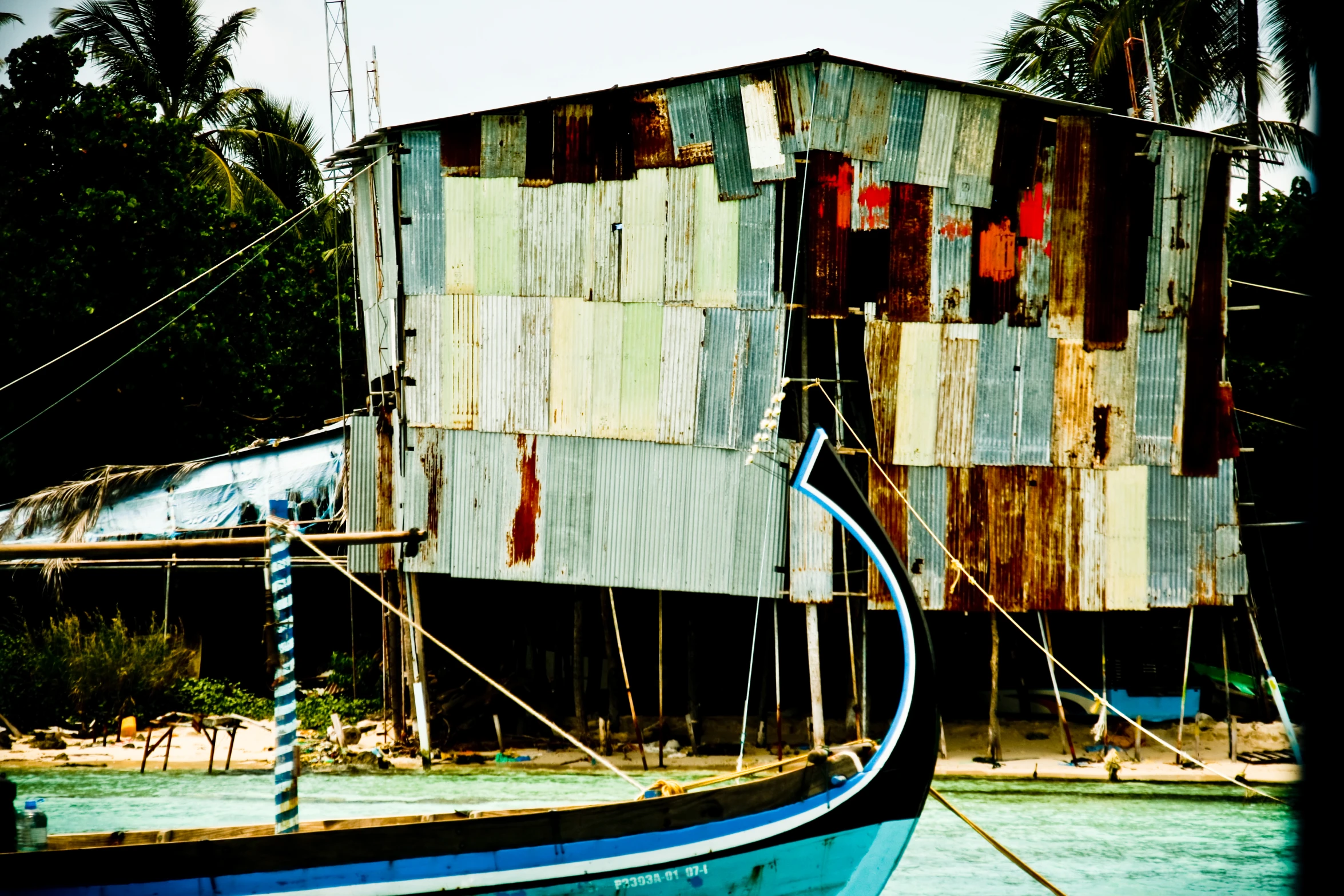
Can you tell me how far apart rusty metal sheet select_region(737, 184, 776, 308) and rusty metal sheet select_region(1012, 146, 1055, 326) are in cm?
343

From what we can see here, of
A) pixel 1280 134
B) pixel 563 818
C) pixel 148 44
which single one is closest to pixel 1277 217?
pixel 1280 134

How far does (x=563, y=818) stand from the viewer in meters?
9.04

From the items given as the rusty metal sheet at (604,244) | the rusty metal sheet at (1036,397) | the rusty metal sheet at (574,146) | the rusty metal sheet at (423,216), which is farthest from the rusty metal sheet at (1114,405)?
the rusty metal sheet at (423,216)

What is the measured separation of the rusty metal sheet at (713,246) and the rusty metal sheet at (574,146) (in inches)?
61.4

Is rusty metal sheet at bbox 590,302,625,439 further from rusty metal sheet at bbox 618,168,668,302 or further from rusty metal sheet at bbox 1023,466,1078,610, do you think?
rusty metal sheet at bbox 1023,466,1078,610

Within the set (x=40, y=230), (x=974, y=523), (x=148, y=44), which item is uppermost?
(x=148, y=44)

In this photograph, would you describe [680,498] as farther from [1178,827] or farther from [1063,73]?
[1063,73]

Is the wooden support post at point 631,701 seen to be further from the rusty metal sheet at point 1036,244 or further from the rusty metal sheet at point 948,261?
the rusty metal sheet at point 1036,244

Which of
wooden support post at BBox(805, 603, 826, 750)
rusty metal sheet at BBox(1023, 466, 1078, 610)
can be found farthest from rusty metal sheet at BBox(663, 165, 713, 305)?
rusty metal sheet at BBox(1023, 466, 1078, 610)

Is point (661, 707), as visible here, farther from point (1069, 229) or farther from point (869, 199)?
point (1069, 229)

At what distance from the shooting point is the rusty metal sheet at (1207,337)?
1733 centimetres

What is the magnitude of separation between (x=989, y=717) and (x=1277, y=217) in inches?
506

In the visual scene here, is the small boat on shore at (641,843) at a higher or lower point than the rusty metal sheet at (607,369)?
lower

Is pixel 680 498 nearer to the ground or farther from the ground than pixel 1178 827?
farther from the ground
